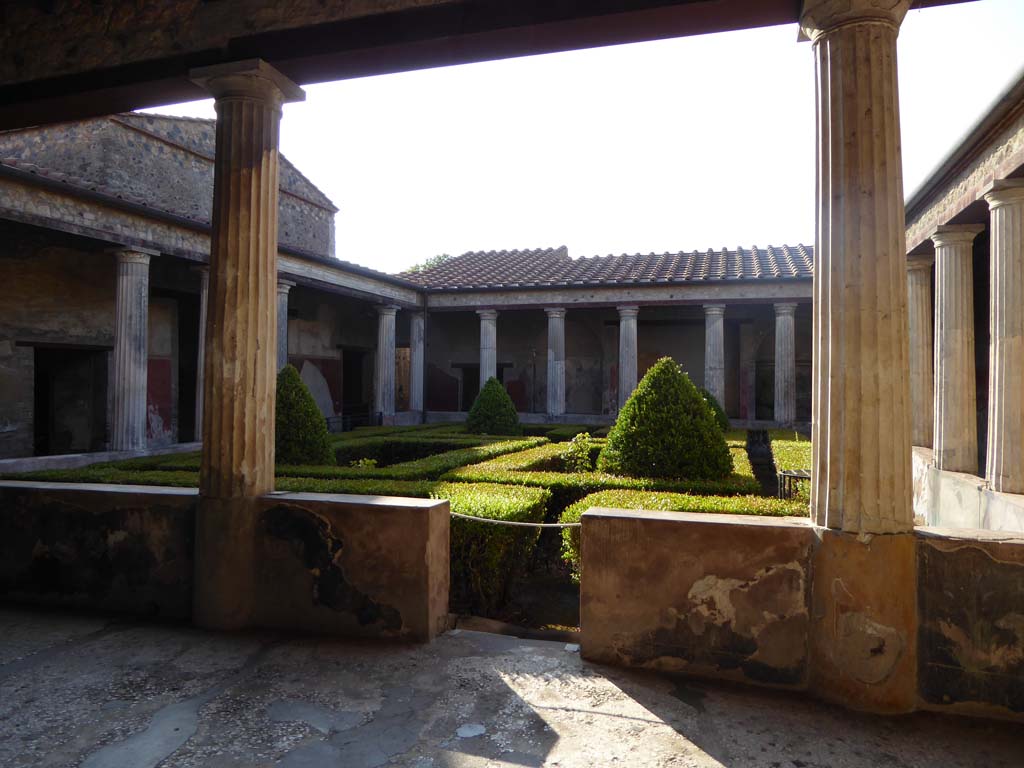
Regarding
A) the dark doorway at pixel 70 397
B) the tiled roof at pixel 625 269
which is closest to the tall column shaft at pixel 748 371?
the tiled roof at pixel 625 269

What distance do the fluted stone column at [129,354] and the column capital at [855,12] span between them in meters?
9.63

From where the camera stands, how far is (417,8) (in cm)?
327

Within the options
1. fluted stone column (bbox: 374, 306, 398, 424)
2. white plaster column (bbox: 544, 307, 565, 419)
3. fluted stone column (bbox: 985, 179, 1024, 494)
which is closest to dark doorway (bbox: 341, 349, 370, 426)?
fluted stone column (bbox: 374, 306, 398, 424)

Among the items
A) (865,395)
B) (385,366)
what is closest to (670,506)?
(865,395)

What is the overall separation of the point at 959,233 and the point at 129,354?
1080 cm

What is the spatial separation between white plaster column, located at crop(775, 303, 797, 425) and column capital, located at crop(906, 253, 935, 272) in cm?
549

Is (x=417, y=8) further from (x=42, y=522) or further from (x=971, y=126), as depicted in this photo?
(x=971, y=126)

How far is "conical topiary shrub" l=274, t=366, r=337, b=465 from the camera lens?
7598 mm

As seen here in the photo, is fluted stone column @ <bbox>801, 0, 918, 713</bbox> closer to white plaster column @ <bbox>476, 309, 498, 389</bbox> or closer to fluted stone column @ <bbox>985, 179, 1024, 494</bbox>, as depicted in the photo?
fluted stone column @ <bbox>985, 179, 1024, 494</bbox>

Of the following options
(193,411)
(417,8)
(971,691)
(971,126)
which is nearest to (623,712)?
(971,691)

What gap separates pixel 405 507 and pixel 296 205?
55.4 feet

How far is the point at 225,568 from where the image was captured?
3.46m

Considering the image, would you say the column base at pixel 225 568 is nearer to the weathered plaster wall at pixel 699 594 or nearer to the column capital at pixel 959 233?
the weathered plaster wall at pixel 699 594

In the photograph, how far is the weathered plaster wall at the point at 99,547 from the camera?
11.9 feet
